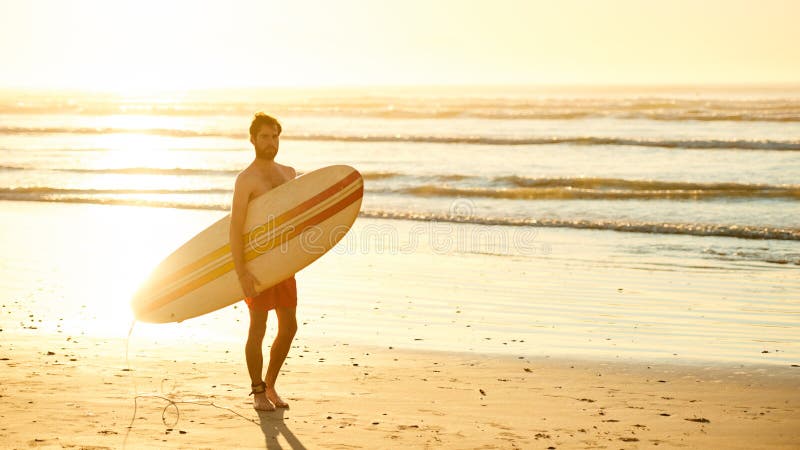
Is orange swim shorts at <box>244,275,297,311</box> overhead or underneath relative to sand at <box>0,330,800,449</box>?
overhead

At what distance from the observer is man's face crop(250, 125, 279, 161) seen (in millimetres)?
4891

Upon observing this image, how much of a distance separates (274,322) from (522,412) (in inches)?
104

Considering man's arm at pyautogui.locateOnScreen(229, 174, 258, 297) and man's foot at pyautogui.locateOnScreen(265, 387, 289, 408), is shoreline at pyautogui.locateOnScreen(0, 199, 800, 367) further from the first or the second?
man's arm at pyautogui.locateOnScreen(229, 174, 258, 297)

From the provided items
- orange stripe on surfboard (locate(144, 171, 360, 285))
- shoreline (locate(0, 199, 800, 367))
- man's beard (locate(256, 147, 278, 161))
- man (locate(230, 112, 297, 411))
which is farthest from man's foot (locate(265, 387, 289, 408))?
shoreline (locate(0, 199, 800, 367))

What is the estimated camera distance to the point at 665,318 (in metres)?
7.35

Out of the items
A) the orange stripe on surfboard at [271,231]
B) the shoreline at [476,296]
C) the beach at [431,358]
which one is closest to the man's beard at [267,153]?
the orange stripe on surfboard at [271,231]

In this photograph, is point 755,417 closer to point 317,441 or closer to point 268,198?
point 317,441

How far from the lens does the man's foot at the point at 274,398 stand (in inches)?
197

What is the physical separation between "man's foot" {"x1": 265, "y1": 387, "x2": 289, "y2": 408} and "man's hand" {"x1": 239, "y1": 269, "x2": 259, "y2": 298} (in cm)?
50

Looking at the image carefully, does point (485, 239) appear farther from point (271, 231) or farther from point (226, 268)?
point (271, 231)

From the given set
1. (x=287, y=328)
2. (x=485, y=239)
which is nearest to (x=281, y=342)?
(x=287, y=328)

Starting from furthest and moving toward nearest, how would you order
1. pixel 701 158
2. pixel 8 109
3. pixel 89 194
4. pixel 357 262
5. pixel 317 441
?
pixel 8 109 < pixel 701 158 < pixel 89 194 < pixel 357 262 < pixel 317 441

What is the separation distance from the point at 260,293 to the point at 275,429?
71 cm

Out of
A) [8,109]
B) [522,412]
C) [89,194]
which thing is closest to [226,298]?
[522,412]
